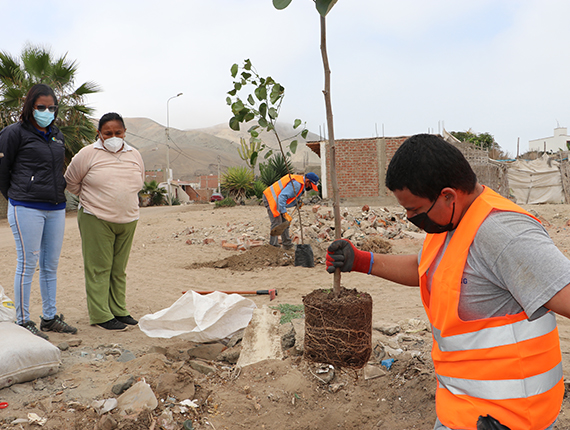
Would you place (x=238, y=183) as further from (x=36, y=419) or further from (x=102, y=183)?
(x=36, y=419)

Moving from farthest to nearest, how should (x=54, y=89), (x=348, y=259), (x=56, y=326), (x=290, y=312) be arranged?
(x=54, y=89) < (x=290, y=312) < (x=56, y=326) < (x=348, y=259)

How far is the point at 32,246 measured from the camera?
3330 millimetres

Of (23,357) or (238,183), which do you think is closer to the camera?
(23,357)

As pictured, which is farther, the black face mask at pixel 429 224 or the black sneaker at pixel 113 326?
the black sneaker at pixel 113 326

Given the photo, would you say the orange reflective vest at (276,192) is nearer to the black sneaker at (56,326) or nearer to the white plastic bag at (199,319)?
the white plastic bag at (199,319)

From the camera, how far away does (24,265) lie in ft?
10.9

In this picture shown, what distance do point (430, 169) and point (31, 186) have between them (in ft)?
9.99

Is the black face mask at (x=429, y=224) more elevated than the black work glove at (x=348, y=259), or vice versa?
the black face mask at (x=429, y=224)

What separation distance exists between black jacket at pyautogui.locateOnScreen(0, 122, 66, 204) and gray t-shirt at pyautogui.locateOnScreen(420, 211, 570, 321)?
313 centimetres

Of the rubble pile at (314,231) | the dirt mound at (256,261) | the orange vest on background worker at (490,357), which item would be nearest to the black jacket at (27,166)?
the orange vest on background worker at (490,357)

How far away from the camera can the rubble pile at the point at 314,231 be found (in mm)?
9234

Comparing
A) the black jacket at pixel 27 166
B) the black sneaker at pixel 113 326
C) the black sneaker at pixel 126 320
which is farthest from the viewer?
the black sneaker at pixel 126 320

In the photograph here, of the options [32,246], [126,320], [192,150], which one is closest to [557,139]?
[126,320]

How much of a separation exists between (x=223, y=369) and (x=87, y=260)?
5.28ft
